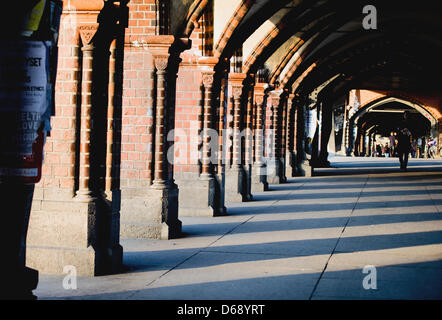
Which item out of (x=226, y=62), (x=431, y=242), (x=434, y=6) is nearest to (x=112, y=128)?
(x=431, y=242)

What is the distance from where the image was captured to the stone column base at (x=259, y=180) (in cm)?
1573

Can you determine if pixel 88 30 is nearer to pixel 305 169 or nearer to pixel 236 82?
pixel 236 82

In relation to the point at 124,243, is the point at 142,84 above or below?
above

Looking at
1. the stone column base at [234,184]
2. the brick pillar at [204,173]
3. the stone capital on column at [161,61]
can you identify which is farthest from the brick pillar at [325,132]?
the stone capital on column at [161,61]

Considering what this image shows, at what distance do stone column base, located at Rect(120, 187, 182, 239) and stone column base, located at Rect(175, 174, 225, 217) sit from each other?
212 centimetres

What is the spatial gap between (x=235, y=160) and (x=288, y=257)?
21.1 ft

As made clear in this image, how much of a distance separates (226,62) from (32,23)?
8.30m

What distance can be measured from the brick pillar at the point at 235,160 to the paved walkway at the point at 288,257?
0.70m

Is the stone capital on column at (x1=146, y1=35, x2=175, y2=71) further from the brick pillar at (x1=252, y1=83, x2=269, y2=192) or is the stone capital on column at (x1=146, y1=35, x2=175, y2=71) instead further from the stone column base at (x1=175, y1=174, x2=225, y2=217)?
the brick pillar at (x1=252, y1=83, x2=269, y2=192)

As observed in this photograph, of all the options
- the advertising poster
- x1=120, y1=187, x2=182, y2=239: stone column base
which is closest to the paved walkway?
x1=120, y1=187, x2=182, y2=239: stone column base

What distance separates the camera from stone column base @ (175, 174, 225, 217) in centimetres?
1060
